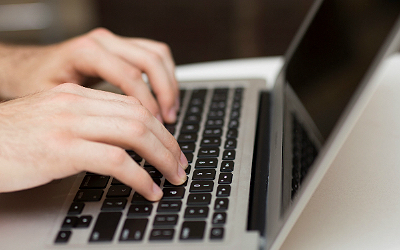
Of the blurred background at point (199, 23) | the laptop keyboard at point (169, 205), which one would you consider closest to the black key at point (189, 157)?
the laptop keyboard at point (169, 205)

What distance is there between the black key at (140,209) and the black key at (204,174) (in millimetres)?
77

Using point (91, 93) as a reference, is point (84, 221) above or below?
below

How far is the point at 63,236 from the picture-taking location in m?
0.42

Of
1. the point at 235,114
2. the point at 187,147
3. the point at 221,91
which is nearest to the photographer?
the point at 187,147

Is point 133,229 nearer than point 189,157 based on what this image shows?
Yes

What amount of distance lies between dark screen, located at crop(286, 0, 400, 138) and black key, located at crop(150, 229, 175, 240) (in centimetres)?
19

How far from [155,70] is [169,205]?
1.10 ft

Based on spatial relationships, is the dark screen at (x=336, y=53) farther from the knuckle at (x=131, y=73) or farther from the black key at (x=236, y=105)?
the knuckle at (x=131, y=73)

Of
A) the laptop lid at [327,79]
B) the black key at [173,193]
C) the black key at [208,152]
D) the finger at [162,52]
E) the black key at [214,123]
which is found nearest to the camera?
the laptop lid at [327,79]

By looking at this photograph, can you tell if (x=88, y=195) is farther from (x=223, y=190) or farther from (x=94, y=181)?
(x=223, y=190)

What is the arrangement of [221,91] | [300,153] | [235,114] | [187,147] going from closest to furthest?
[300,153]
[187,147]
[235,114]
[221,91]

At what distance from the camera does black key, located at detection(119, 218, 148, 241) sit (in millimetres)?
404

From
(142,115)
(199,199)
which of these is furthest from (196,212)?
(142,115)

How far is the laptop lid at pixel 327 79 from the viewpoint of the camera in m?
0.36
